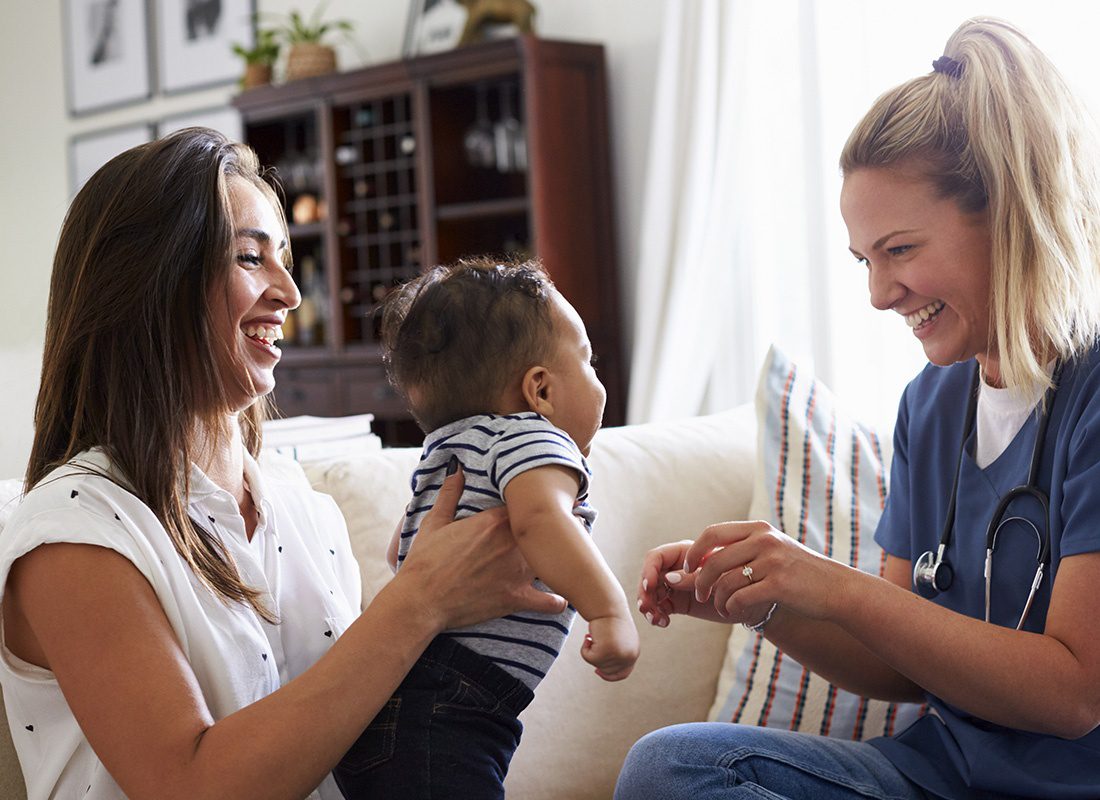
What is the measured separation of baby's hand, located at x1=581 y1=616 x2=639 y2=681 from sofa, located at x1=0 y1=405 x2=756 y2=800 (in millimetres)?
631

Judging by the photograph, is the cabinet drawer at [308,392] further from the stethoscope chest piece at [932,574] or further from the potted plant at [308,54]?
the stethoscope chest piece at [932,574]

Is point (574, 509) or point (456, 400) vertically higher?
point (456, 400)

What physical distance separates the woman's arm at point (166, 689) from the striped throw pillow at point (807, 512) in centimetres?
85

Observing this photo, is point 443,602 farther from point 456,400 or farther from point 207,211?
point 207,211

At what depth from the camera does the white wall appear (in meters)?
3.90

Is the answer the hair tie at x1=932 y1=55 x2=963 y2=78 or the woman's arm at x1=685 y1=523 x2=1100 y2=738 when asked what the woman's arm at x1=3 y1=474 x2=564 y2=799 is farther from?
the hair tie at x1=932 y1=55 x2=963 y2=78

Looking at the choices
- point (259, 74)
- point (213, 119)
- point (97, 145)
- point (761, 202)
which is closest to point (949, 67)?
point (761, 202)

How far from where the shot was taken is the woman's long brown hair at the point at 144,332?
1216mm

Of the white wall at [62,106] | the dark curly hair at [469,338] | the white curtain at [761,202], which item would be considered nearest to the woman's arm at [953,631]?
the dark curly hair at [469,338]

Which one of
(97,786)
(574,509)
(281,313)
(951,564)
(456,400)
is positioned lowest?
(97,786)

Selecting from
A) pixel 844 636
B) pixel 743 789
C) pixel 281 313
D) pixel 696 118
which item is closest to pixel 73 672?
pixel 281 313

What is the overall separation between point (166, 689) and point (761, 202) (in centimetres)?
261

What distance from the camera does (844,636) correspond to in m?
1.55

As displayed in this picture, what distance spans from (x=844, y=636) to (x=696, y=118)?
85.8 inches
